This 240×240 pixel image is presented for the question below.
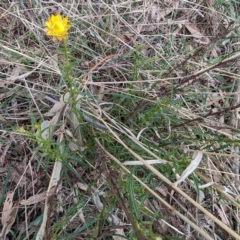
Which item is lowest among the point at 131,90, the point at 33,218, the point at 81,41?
the point at 33,218

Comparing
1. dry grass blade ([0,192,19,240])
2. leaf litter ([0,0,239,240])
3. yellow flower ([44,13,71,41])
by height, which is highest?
yellow flower ([44,13,71,41])

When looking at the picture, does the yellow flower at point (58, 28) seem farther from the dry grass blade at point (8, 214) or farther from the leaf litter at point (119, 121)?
the dry grass blade at point (8, 214)

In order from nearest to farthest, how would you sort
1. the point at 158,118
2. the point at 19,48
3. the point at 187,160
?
the point at 187,160 < the point at 158,118 < the point at 19,48

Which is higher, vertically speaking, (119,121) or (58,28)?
(58,28)

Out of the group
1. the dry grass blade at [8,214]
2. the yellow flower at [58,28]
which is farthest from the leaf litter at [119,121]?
the yellow flower at [58,28]

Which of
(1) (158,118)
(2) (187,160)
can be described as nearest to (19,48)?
(1) (158,118)

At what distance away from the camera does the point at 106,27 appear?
4.66 feet

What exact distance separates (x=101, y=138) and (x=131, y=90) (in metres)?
0.21

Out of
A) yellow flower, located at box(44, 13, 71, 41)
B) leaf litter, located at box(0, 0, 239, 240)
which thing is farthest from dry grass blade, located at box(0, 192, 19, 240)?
yellow flower, located at box(44, 13, 71, 41)

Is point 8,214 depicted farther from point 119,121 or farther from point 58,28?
point 58,28

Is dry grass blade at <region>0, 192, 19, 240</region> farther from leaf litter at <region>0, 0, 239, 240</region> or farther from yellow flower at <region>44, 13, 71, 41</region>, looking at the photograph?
yellow flower at <region>44, 13, 71, 41</region>

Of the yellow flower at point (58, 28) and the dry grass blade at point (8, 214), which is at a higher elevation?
the yellow flower at point (58, 28)

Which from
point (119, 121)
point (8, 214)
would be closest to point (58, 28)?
point (119, 121)

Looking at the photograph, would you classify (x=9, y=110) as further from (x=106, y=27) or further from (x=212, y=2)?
(x=212, y=2)
